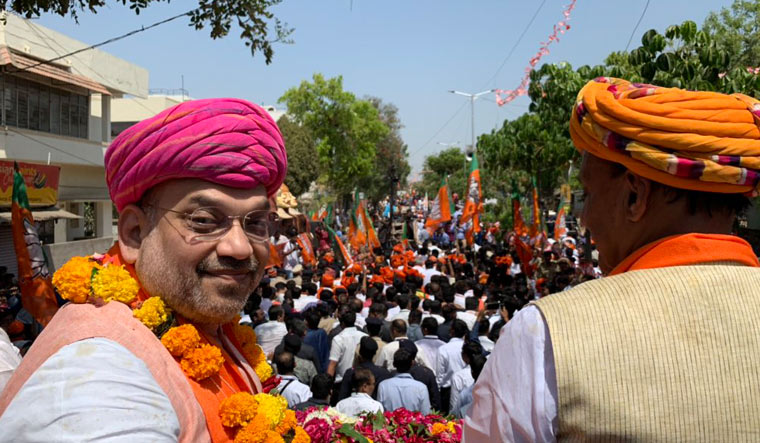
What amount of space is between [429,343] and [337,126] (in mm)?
31997

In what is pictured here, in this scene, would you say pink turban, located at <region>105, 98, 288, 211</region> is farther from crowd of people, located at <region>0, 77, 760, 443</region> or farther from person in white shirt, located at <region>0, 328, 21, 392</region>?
person in white shirt, located at <region>0, 328, 21, 392</region>

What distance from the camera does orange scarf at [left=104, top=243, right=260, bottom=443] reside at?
1811 mm

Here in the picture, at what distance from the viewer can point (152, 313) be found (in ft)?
5.98

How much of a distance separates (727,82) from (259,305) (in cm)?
685

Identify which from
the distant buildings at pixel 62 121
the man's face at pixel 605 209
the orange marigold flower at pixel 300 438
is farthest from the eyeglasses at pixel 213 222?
the distant buildings at pixel 62 121

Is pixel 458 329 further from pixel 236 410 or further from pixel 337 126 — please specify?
pixel 337 126

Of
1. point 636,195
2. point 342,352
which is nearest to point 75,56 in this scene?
point 342,352

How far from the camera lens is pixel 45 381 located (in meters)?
1.39

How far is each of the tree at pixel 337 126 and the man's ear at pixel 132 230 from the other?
3507 cm

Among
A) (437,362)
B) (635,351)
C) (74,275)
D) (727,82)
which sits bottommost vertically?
(437,362)

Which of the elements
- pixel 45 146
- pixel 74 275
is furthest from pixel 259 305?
pixel 45 146

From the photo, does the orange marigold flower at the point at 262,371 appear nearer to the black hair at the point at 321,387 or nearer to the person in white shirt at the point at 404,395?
the black hair at the point at 321,387

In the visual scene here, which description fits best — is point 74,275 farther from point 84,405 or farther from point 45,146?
point 45,146

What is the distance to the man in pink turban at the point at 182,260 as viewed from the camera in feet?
5.46
